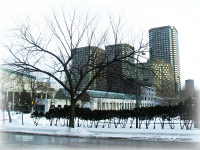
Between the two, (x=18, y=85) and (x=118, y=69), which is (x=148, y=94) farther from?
(x=118, y=69)

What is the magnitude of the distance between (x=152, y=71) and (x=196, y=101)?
16.2 ft

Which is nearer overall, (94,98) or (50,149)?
(50,149)

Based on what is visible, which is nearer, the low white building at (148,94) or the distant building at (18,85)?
the low white building at (148,94)

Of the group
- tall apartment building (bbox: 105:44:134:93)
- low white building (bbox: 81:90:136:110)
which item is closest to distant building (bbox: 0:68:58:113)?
tall apartment building (bbox: 105:44:134:93)

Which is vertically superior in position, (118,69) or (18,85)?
(118,69)

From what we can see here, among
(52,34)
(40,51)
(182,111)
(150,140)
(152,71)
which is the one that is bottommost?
(150,140)

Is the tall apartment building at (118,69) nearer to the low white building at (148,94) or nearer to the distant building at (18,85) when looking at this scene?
the low white building at (148,94)

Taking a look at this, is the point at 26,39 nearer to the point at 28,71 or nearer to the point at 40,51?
the point at 40,51

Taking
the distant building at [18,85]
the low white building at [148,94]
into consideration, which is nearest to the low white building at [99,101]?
the low white building at [148,94]

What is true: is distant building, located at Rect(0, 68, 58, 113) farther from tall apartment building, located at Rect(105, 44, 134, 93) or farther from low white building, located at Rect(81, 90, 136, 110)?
low white building, located at Rect(81, 90, 136, 110)

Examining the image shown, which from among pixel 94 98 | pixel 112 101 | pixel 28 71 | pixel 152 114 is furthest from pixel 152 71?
pixel 112 101

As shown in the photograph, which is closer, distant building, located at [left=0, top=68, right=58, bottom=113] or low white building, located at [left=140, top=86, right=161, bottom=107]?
low white building, located at [left=140, top=86, right=161, bottom=107]

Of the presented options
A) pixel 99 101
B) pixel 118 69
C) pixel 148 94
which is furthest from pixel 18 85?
pixel 148 94

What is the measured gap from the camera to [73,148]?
34.3 feet
